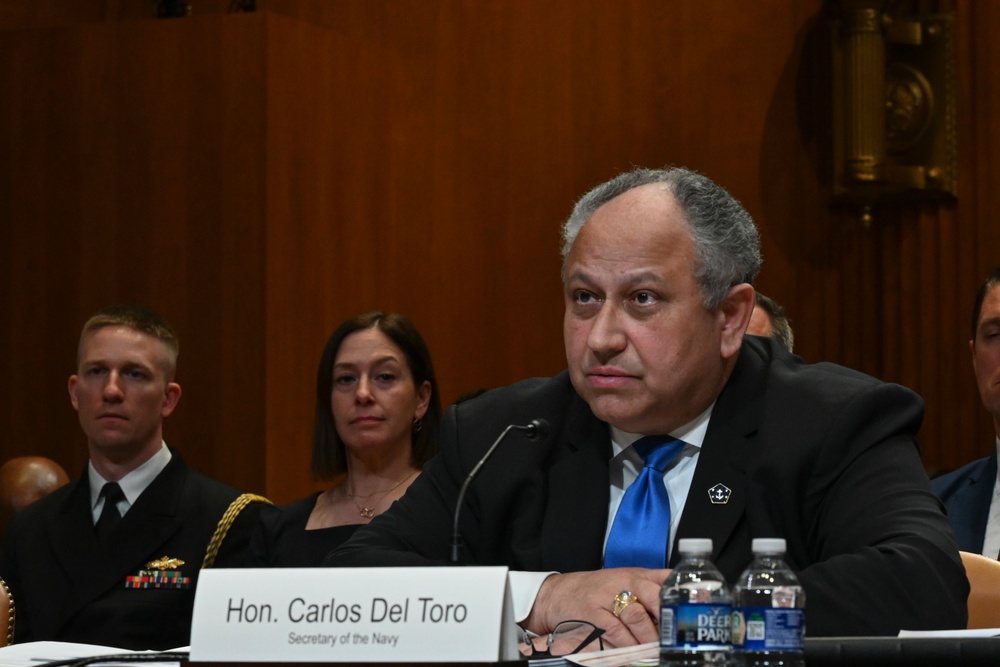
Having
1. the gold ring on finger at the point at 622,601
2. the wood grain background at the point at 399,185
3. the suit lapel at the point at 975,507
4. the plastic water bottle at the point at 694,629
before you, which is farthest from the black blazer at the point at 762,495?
the wood grain background at the point at 399,185

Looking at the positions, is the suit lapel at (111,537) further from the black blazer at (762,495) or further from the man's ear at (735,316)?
the man's ear at (735,316)

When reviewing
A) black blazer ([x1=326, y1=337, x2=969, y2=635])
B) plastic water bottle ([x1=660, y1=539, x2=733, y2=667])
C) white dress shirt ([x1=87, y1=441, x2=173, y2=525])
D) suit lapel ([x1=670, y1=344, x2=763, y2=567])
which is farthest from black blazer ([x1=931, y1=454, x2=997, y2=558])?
plastic water bottle ([x1=660, y1=539, x2=733, y2=667])

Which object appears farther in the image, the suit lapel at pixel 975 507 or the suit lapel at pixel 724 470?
the suit lapel at pixel 975 507

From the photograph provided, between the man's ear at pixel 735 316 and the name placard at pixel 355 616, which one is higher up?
the man's ear at pixel 735 316

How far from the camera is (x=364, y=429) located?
14.5ft

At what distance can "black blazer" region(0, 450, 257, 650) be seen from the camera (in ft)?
13.8

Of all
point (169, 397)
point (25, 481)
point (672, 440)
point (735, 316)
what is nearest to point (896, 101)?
point (169, 397)

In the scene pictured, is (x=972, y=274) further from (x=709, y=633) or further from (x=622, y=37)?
(x=709, y=633)

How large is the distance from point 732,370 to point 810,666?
3.38 ft

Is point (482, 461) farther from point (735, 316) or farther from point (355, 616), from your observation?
point (735, 316)

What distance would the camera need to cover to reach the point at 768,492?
252 cm

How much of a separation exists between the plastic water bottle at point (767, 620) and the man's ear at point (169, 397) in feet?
10.4

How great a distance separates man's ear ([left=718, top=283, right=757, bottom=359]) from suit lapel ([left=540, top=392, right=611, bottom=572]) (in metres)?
0.27

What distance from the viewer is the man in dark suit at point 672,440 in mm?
2451
